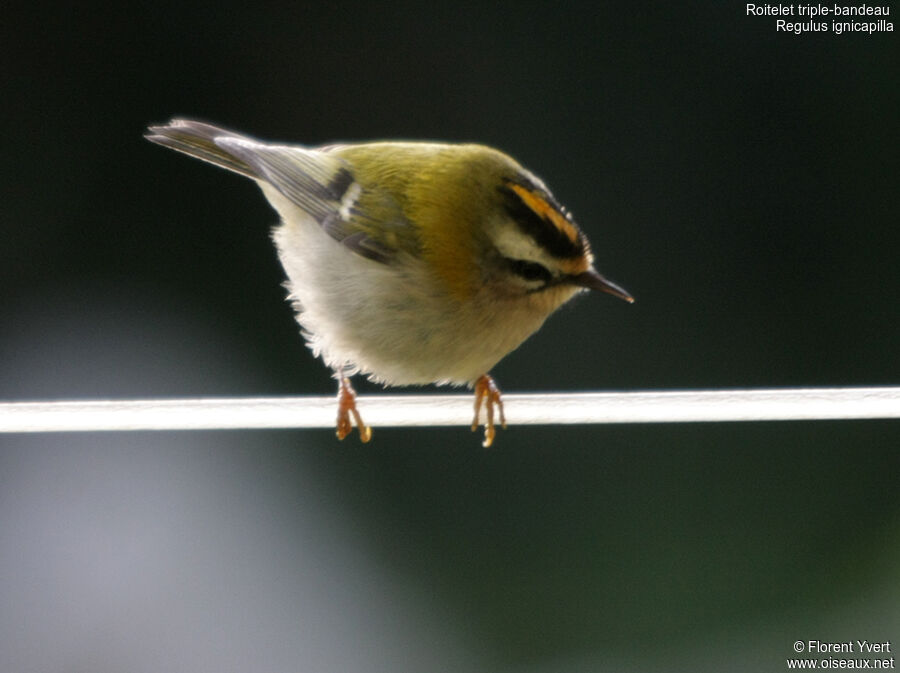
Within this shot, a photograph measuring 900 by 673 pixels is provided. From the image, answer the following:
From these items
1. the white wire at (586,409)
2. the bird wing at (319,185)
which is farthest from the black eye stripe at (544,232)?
the white wire at (586,409)

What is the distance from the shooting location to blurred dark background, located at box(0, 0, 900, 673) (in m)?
2.57

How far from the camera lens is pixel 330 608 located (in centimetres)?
253

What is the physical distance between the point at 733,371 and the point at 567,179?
0.68 m

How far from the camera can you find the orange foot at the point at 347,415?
1.92 meters

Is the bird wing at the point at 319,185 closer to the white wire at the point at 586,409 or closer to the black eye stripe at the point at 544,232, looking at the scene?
the black eye stripe at the point at 544,232

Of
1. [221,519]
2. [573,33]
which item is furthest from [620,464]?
[573,33]

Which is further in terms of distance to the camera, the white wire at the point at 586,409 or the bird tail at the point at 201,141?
the bird tail at the point at 201,141

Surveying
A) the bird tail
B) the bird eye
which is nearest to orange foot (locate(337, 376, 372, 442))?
the bird eye

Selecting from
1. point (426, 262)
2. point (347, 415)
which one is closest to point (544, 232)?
point (426, 262)

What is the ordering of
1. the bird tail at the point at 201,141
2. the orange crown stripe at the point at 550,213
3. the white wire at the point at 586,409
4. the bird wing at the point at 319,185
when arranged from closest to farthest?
1. the white wire at the point at 586,409
2. the orange crown stripe at the point at 550,213
3. the bird wing at the point at 319,185
4. the bird tail at the point at 201,141

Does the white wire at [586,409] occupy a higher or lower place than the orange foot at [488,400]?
higher

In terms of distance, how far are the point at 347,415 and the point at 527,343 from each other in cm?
110

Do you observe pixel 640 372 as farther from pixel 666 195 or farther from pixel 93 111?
pixel 93 111

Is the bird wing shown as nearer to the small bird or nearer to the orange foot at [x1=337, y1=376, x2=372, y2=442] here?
the small bird
